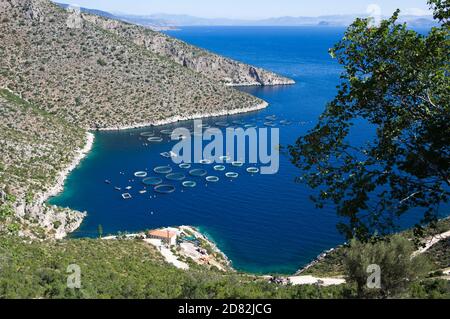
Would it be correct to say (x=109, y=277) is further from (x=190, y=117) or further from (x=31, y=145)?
(x=190, y=117)

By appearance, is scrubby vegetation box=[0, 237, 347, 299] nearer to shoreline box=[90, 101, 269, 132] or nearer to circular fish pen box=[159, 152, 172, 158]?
circular fish pen box=[159, 152, 172, 158]

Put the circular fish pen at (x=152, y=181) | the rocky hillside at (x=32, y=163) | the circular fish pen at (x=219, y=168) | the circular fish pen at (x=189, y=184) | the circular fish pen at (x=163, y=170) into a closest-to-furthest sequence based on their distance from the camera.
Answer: the rocky hillside at (x=32, y=163) → the circular fish pen at (x=189, y=184) → the circular fish pen at (x=152, y=181) → the circular fish pen at (x=163, y=170) → the circular fish pen at (x=219, y=168)

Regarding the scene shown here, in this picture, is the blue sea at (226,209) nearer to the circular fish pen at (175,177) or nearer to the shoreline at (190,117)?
the circular fish pen at (175,177)

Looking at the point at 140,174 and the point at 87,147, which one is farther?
the point at 87,147

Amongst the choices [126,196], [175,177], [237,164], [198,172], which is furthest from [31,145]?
[237,164]

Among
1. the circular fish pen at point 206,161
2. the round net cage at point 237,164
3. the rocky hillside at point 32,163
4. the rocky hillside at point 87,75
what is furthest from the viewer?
the rocky hillside at point 87,75

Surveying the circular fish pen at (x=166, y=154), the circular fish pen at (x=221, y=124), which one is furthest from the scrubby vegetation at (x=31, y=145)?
the circular fish pen at (x=221, y=124)
